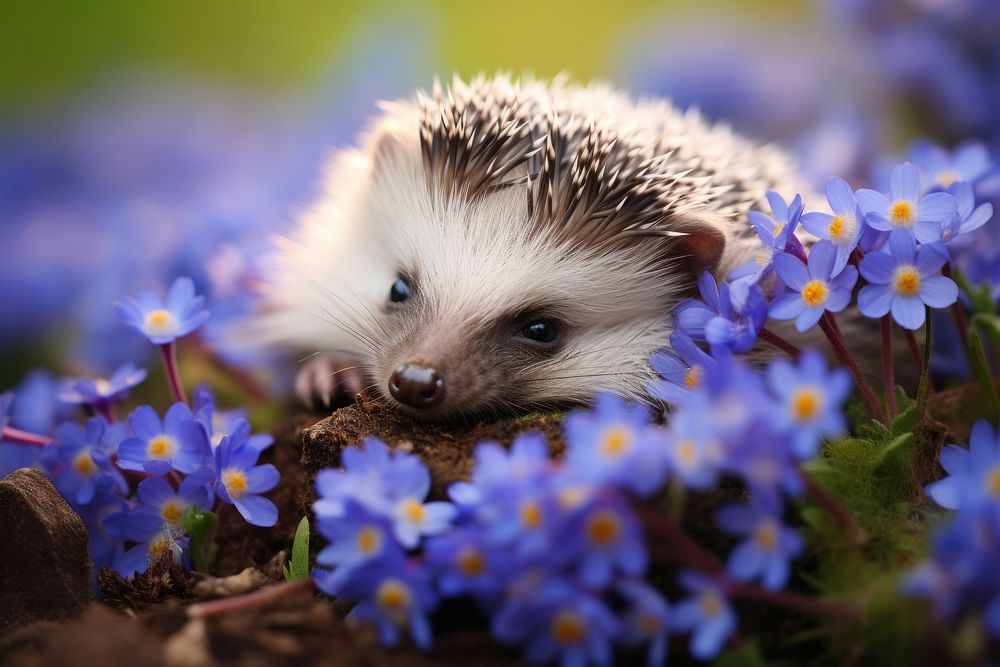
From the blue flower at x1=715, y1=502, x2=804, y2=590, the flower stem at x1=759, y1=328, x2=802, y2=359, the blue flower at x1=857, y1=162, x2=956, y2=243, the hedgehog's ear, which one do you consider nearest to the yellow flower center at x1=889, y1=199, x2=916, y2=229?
the blue flower at x1=857, y1=162, x2=956, y2=243

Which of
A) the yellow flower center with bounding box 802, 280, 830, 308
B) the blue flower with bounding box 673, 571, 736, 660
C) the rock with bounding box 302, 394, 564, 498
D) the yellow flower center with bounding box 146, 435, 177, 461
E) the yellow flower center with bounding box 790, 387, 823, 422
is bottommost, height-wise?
the yellow flower center with bounding box 146, 435, 177, 461

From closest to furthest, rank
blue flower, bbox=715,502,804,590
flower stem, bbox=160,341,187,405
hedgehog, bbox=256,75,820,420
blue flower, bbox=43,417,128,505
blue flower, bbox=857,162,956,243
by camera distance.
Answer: blue flower, bbox=715,502,804,590
blue flower, bbox=857,162,956,243
blue flower, bbox=43,417,128,505
flower stem, bbox=160,341,187,405
hedgehog, bbox=256,75,820,420

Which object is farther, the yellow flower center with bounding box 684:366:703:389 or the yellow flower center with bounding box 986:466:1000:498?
the yellow flower center with bounding box 684:366:703:389

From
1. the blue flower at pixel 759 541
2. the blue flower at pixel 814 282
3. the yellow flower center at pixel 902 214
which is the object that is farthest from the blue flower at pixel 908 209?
the blue flower at pixel 759 541

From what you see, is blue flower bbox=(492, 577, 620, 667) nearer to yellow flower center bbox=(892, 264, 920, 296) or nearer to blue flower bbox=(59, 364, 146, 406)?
yellow flower center bbox=(892, 264, 920, 296)

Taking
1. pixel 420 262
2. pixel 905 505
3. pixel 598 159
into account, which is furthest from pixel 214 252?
pixel 905 505

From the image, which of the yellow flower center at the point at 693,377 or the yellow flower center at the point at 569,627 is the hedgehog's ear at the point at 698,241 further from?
the yellow flower center at the point at 569,627
